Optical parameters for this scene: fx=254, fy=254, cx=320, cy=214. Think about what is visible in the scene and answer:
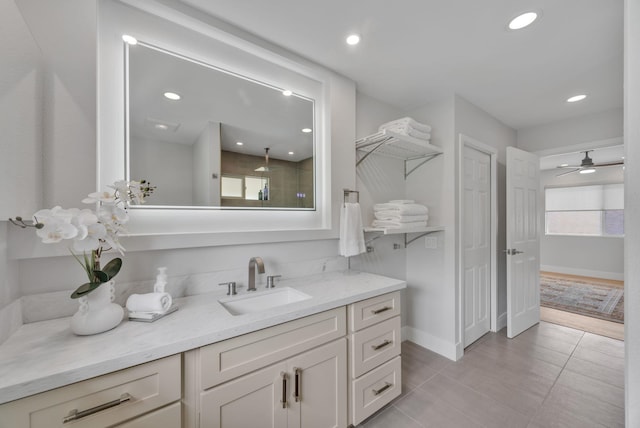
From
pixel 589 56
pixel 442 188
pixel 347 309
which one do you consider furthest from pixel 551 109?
pixel 347 309

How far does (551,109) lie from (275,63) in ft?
9.79

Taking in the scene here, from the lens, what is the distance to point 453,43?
1.70m

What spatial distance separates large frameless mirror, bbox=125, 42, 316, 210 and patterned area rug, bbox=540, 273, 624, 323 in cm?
422

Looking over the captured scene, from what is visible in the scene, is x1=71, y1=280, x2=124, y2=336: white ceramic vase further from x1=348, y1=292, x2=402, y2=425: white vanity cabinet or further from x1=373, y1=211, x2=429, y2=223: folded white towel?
x1=373, y1=211, x2=429, y2=223: folded white towel

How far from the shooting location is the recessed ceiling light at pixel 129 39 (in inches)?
51.4

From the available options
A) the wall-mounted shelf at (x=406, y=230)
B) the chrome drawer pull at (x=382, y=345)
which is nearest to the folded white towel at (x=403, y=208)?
the wall-mounted shelf at (x=406, y=230)

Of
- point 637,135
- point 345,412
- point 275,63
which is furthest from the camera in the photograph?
point 275,63

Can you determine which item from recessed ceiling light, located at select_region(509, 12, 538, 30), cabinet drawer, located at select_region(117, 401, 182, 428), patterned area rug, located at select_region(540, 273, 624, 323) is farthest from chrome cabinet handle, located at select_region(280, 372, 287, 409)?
patterned area rug, located at select_region(540, 273, 624, 323)

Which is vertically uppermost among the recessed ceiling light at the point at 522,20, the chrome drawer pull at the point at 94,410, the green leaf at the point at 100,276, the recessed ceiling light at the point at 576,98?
the recessed ceiling light at the point at 522,20

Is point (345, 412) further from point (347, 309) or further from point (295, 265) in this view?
point (295, 265)

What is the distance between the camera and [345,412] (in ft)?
4.83

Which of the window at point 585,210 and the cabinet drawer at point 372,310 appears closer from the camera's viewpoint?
the cabinet drawer at point 372,310

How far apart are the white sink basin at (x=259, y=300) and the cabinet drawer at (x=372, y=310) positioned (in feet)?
0.99

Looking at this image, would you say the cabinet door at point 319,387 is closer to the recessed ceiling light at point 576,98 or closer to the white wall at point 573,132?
the recessed ceiling light at point 576,98
